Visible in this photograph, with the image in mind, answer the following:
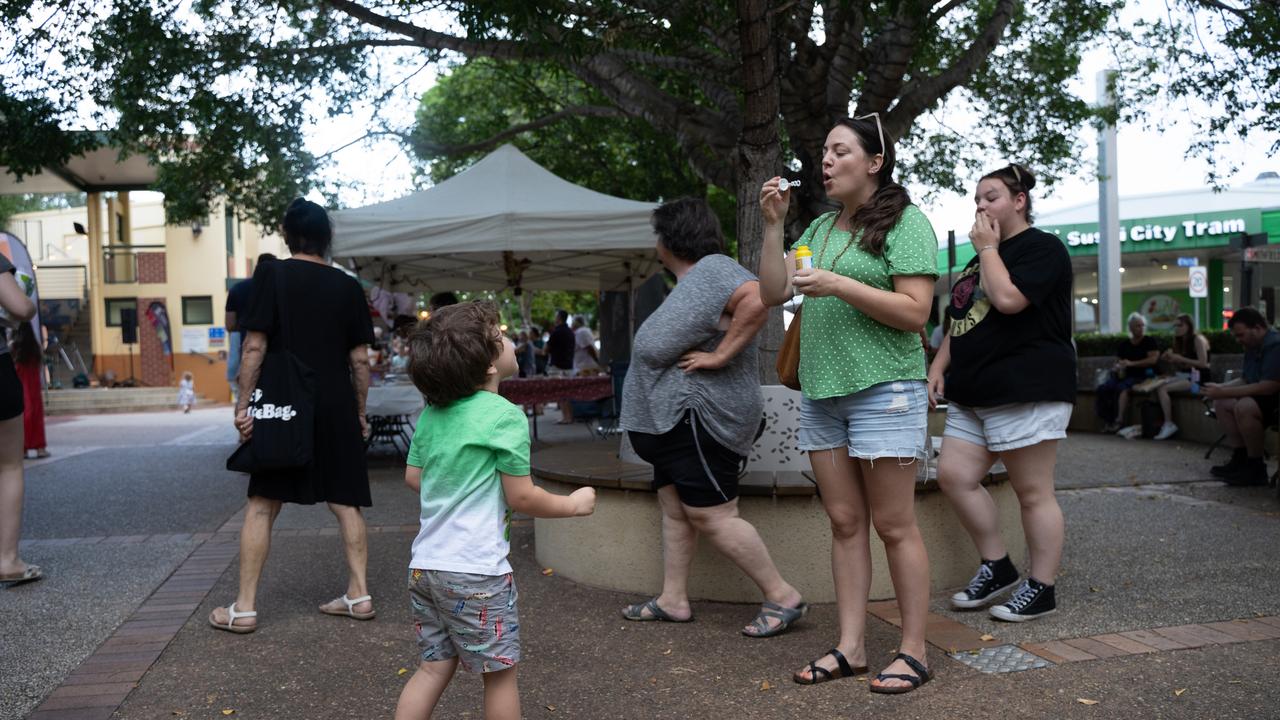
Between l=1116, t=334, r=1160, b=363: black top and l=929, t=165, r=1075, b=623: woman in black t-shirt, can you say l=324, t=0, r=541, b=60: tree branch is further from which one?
l=1116, t=334, r=1160, b=363: black top

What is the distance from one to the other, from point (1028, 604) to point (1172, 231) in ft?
77.6

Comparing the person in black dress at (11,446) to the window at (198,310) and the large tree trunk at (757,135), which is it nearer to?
the large tree trunk at (757,135)

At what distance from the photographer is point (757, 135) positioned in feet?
18.3

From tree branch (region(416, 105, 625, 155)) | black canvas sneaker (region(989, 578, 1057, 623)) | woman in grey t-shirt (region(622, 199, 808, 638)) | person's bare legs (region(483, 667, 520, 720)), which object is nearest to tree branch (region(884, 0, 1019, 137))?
tree branch (region(416, 105, 625, 155))

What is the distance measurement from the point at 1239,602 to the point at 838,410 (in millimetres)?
2245

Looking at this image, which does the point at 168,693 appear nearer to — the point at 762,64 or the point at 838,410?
the point at 838,410

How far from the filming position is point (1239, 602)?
437 cm

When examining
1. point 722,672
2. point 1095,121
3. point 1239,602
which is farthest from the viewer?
point 1095,121

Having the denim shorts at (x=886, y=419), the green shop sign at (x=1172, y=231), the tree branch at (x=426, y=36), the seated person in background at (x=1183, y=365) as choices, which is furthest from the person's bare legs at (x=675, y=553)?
the green shop sign at (x=1172, y=231)

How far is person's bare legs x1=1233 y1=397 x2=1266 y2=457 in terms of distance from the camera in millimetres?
7926

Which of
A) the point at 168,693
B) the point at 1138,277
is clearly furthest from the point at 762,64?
the point at 1138,277

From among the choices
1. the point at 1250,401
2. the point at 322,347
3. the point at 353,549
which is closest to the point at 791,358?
the point at 322,347

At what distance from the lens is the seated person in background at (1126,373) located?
41.4 feet

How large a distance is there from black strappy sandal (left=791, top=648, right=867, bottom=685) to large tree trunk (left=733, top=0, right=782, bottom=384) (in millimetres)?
2187
